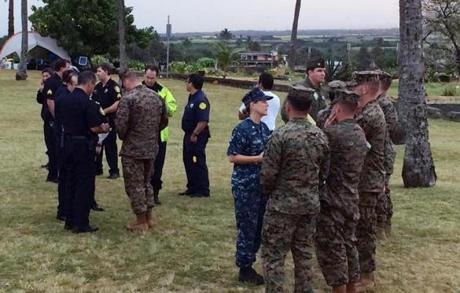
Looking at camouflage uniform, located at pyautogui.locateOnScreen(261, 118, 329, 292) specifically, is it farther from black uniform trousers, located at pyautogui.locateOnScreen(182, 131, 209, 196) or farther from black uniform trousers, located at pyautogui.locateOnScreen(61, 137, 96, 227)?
black uniform trousers, located at pyautogui.locateOnScreen(182, 131, 209, 196)

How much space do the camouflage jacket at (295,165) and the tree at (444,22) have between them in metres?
24.0

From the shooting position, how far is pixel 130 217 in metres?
7.59

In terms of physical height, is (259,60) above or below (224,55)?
below

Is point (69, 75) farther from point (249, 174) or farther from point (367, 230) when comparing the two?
point (367, 230)

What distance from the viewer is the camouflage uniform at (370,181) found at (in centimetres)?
529

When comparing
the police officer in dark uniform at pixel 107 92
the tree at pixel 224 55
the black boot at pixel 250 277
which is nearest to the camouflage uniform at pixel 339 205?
the black boot at pixel 250 277

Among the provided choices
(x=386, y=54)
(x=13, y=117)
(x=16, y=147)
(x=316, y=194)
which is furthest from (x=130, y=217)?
(x=386, y=54)

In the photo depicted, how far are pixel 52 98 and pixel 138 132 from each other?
2.35 m

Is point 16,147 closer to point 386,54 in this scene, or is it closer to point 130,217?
point 130,217

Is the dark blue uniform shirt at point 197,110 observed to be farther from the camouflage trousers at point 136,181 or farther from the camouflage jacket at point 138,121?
the camouflage trousers at point 136,181

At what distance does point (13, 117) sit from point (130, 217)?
37.7 ft

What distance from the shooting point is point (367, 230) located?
5289mm

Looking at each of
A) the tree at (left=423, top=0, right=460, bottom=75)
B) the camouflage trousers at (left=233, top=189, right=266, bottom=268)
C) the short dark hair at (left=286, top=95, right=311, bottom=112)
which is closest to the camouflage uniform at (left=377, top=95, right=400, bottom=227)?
the camouflage trousers at (left=233, top=189, right=266, bottom=268)

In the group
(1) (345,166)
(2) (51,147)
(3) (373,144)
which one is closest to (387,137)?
(3) (373,144)
